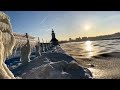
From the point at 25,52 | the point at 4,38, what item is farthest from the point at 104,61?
the point at 25,52

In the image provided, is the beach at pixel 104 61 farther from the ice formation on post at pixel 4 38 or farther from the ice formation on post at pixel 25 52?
the ice formation on post at pixel 25 52

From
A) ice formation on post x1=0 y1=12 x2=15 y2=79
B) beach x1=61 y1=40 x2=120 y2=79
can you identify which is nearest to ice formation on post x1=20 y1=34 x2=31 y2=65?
beach x1=61 y1=40 x2=120 y2=79

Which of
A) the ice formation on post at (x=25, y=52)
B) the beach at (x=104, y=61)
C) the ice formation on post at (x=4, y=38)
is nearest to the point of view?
the ice formation on post at (x=4, y=38)

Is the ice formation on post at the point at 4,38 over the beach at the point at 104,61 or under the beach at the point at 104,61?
over

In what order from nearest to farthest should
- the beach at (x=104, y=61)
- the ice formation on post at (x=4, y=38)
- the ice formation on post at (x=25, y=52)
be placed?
1. the ice formation on post at (x=4, y=38)
2. the beach at (x=104, y=61)
3. the ice formation on post at (x=25, y=52)

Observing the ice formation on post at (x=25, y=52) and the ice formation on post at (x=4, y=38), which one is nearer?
the ice formation on post at (x=4, y=38)

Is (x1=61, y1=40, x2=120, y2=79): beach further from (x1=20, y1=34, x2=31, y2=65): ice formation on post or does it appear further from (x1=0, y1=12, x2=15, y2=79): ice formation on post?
(x1=20, y1=34, x2=31, y2=65): ice formation on post

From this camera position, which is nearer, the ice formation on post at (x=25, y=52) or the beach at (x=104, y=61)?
the beach at (x=104, y=61)

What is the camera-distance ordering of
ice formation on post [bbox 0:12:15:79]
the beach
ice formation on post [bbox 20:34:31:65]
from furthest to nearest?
ice formation on post [bbox 20:34:31:65], the beach, ice formation on post [bbox 0:12:15:79]

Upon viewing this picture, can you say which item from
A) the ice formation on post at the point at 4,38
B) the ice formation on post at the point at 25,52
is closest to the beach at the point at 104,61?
the ice formation on post at the point at 4,38

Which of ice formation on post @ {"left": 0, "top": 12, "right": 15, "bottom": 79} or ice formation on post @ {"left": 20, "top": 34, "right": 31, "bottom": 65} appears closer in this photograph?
ice formation on post @ {"left": 0, "top": 12, "right": 15, "bottom": 79}
